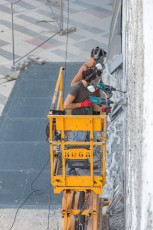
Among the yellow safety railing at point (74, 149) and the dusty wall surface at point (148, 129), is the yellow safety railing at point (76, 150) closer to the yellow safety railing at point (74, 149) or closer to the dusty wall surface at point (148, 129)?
the yellow safety railing at point (74, 149)

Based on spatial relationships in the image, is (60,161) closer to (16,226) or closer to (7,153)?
(16,226)

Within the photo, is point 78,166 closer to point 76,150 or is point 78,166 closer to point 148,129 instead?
point 76,150

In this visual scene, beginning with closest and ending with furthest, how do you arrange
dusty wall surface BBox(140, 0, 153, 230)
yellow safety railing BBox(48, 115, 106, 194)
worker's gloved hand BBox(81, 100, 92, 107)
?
dusty wall surface BBox(140, 0, 153, 230) < yellow safety railing BBox(48, 115, 106, 194) < worker's gloved hand BBox(81, 100, 92, 107)

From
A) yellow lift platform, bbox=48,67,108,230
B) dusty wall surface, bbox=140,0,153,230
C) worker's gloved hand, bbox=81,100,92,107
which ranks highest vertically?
dusty wall surface, bbox=140,0,153,230

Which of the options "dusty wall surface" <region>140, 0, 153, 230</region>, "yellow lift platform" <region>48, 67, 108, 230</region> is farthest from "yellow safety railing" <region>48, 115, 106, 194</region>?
"dusty wall surface" <region>140, 0, 153, 230</region>

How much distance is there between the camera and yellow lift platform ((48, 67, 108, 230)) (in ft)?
26.6

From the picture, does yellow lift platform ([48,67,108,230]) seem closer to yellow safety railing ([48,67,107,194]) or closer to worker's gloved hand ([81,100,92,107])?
yellow safety railing ([48,67,107,194])

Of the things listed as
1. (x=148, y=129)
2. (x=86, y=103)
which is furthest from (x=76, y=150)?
(x=148, y=129)

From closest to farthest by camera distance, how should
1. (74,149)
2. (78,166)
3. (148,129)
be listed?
1. (148,129)
2. (74,149)
3. (78,166)

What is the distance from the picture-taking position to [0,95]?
16.2 m

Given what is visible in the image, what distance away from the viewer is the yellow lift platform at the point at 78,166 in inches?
319

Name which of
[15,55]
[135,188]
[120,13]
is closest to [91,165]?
[135,188]

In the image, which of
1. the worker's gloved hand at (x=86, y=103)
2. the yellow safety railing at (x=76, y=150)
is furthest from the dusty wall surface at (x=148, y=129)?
the worker's gloved hand at (x=86, y=103)

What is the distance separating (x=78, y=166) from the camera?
865cm
